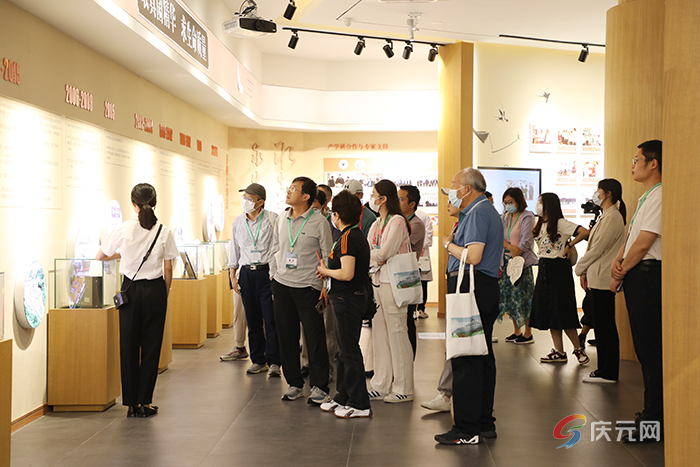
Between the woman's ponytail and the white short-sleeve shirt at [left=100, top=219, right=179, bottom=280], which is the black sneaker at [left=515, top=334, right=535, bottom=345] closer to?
the white short-sleeve shirt at [left=100, top=219, right=179, bottom=280]

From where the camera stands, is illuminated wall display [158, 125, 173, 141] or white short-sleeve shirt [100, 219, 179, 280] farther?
illuminated wall display [158, 125, 173, 141]

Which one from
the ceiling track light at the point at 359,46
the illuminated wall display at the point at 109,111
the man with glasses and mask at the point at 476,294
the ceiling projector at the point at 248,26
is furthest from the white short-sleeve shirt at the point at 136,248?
the ceiling track light at the point at 359,46

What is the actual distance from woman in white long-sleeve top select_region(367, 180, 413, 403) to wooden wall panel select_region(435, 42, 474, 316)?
435 cm

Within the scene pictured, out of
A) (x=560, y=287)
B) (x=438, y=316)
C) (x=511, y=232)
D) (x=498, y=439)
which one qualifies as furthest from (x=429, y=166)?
(x=498, y=439)

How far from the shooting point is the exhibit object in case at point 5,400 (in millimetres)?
3250

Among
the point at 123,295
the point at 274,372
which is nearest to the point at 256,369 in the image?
the point at 274,372

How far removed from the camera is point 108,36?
5215 mm

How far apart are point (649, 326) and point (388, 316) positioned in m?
1.81

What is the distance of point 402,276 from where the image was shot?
485 cm

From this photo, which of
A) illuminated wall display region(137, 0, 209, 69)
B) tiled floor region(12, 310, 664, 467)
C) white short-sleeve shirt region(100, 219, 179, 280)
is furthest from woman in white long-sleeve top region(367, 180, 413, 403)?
illuminated wall display region(137, 0, 209, 69)

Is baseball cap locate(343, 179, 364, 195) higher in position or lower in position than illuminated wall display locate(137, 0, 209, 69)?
lower

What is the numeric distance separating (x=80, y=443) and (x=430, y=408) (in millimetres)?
2377

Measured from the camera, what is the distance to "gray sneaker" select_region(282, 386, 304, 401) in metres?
5.04

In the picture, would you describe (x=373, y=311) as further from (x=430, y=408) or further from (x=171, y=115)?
(x=171, y=115)
